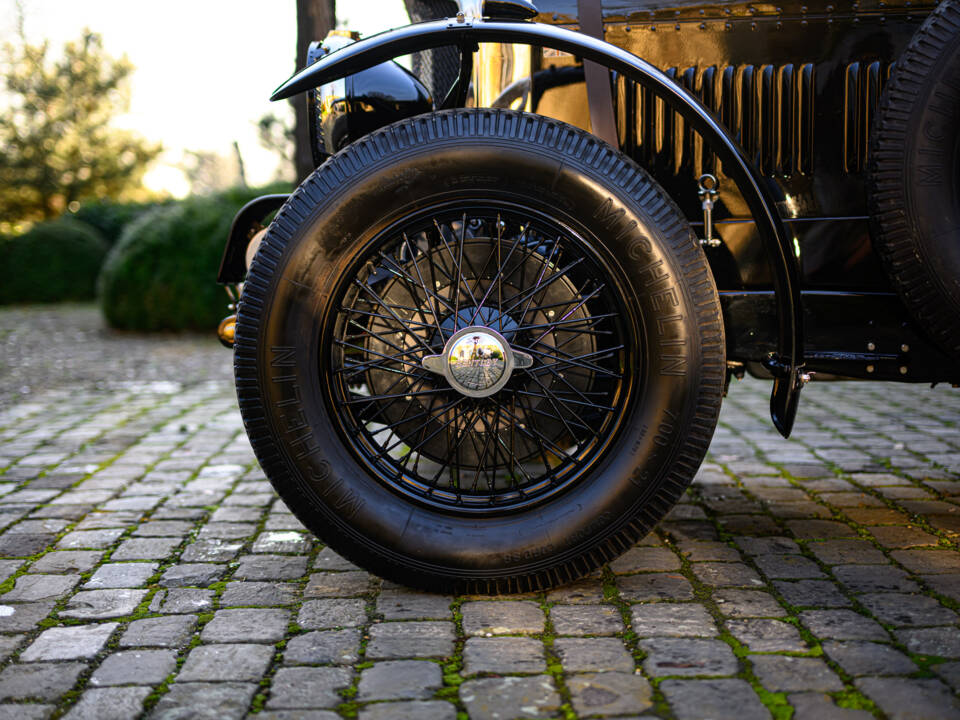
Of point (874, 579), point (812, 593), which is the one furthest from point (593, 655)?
point (874, 579)

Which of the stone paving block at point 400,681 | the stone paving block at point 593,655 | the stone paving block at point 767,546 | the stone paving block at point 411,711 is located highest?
the stone paving block at point 411,711

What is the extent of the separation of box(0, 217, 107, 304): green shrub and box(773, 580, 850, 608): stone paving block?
14.2 metres

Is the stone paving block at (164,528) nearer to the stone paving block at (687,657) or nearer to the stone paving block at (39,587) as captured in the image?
the stone paving block at (39,587)

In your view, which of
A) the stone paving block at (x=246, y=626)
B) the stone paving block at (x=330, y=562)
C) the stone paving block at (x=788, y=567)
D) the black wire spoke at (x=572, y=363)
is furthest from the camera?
the stone paving block at (x=330, y=562)

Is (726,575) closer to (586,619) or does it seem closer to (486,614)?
(586,619)

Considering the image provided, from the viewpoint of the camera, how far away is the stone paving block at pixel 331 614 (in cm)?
220

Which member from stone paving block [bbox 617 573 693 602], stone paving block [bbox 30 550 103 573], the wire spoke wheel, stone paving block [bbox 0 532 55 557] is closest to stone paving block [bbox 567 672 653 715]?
stone paving block [bbox 617 573 693 602]

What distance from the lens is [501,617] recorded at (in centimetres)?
222

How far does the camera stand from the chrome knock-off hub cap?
2275mm

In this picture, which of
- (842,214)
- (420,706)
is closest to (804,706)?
(420,706)

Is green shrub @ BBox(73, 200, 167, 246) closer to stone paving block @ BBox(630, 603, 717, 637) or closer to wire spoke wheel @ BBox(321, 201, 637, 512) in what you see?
wire spoke wheel @ BBox(321, 201, 637, 512)

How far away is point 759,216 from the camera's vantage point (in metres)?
2.29

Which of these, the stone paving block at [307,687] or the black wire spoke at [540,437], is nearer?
the stone paving block at [307,687]

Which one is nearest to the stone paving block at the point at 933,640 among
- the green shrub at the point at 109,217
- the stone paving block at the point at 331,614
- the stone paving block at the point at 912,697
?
the stone paving block at the point at 912,697
